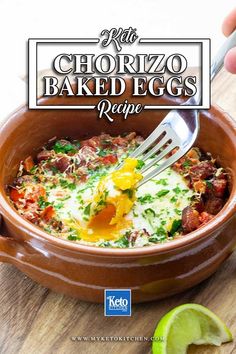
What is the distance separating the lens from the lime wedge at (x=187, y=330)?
2160 millimetres

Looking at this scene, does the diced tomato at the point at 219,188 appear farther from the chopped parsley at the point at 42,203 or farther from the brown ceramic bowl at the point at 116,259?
the chopped parsley at the point at 42,203

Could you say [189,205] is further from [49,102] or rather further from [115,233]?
[49,102]

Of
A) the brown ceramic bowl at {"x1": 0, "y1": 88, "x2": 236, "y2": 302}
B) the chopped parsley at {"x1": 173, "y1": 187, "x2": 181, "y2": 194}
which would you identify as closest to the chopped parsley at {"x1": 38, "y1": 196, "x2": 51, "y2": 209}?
the brown ceramic bowl at {"x1": 0, "y1": 88, "x2": 236, "y2": 302}

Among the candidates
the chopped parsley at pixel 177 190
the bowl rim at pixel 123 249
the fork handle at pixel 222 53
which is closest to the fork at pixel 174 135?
the fork handle at pixel 222 53

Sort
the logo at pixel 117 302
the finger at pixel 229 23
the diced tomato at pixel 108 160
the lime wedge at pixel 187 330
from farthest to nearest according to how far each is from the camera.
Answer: the finger at pixel 229 23, the diced tomato at pixel 108 160, the logo at pixel 117 302, the lime wedge at pixel 187 330

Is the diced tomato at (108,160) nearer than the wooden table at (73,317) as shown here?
No

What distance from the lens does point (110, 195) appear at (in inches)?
96.0

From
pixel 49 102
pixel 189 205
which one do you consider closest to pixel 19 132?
pixel 49 102

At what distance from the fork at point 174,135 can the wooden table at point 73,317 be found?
41 cm

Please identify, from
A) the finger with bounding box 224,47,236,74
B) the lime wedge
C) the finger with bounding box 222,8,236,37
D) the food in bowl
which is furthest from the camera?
the finger with bounding box 222,8,236,37

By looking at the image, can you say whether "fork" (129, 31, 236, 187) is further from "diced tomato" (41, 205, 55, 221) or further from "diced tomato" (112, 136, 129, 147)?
"diced tomato" (41, 205, 55, 221)

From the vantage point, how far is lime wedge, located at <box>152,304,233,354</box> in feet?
7.09

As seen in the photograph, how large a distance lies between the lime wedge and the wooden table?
0.04 metres

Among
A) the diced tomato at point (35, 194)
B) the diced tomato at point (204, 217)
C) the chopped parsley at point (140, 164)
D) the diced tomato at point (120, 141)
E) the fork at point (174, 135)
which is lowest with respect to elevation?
the diced tomato at point (204, 217)
